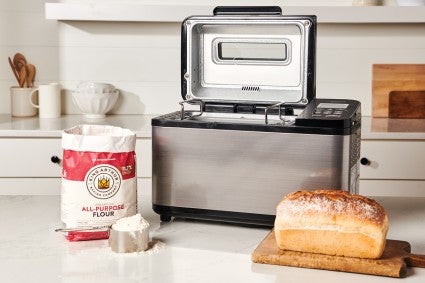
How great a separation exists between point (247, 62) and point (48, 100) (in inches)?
81.4

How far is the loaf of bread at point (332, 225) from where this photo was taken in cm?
139

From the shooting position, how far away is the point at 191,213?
1710 millimetres

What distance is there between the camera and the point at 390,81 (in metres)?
3.71

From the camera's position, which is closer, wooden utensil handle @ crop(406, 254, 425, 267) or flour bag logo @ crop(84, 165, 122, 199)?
wooden utensil handle @ crop(406, 254, 425, 267)

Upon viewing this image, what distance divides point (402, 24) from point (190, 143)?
7.79ft

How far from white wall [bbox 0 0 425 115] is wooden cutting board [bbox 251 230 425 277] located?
7.95 feet

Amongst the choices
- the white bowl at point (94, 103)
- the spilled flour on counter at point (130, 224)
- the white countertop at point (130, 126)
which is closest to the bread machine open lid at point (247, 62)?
the spilled flour on counter at point (130, 224)

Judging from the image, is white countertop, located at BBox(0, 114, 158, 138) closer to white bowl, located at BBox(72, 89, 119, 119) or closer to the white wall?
white bowl, located at BBox(72, 89, 119, 119)

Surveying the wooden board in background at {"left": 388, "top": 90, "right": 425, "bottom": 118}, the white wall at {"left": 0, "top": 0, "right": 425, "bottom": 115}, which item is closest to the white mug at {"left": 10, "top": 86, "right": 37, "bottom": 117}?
the white wall at {"left": 0, "top": 0, "right": 425, "bottom": 115}

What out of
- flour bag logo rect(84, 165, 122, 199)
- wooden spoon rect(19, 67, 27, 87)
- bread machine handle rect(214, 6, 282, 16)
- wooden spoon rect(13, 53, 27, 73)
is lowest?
flour bag logo rect(84, 165, 122, 199)

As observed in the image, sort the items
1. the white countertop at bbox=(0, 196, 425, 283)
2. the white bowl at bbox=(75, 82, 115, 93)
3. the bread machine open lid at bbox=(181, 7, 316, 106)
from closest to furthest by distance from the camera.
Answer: the white countertop at bbox=(0, 196, 425, 283), the bread machine open lid at bbox=(181, 7, 316, 106), the white bowl at bbox=(75, 82, 115, 93)

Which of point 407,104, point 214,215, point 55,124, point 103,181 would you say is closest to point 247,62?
point 214,215

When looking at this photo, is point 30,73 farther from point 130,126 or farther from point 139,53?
point 130,126

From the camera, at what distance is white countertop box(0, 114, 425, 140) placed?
322 cm
